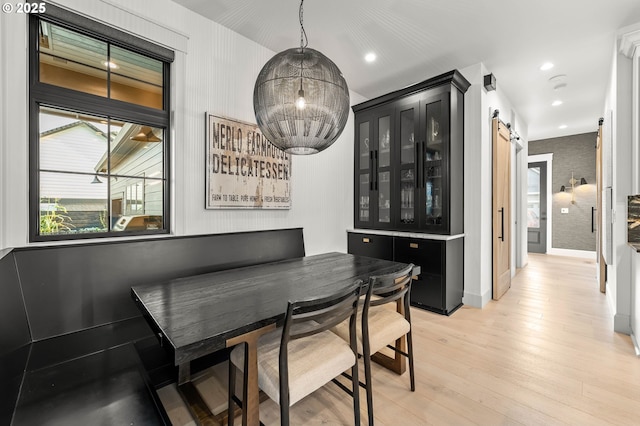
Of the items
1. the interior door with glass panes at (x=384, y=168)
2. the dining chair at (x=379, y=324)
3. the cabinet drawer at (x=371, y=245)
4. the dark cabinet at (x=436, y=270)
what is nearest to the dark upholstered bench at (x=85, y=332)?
the dining chair at (x=379, y=324)

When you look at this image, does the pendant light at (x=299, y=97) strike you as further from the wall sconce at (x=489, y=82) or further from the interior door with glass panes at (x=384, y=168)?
the wall sconce at (x=489, y=82)

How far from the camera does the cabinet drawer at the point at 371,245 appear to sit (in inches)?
143

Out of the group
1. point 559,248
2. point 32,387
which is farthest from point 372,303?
point 559,248

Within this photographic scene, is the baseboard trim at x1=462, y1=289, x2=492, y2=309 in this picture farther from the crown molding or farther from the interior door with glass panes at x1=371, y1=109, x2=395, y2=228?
the crown molding

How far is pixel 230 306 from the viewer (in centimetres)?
142

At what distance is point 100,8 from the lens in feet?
6.61

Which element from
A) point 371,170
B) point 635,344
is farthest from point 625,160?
point 371,170

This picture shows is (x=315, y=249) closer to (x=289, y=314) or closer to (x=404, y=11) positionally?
(x=289, y=314)

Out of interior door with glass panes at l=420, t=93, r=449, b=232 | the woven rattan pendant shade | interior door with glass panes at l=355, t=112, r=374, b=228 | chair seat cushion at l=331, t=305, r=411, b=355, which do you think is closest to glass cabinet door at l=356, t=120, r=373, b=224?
interior door with glass panes at l=355, t=112, r=374, b=228

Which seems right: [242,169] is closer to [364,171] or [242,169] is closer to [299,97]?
[299,97]

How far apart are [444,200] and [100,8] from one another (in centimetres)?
350

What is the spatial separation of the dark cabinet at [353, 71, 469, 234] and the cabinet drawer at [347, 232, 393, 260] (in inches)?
8.1

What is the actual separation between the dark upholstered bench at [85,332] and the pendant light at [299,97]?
1358mm

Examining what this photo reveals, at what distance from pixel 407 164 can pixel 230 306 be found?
2876 millimetres
